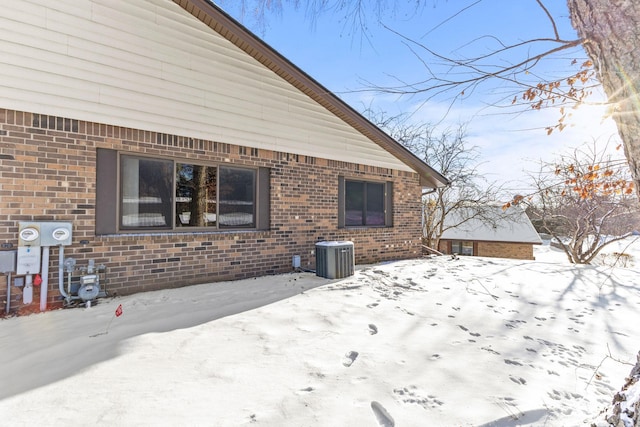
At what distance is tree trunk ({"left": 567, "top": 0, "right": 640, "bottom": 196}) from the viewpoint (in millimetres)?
1755

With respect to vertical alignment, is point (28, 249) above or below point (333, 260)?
above

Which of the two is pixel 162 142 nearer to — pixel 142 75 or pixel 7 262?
pixel 142 75

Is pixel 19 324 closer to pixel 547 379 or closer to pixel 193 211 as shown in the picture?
pixel 193 211

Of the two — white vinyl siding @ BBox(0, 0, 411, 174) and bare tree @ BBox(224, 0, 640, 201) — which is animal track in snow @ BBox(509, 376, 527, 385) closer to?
bare tree @ BBox(224, 0, 640, 201)

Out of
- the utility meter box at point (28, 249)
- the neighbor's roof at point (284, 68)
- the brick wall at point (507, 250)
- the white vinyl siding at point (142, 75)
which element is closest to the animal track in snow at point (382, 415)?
the neighbor's roof at point (284, 68)

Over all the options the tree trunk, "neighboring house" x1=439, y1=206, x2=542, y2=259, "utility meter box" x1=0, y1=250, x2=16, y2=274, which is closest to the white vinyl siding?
"utility meter box" x1=0, y1=250, x2=16, y2=274

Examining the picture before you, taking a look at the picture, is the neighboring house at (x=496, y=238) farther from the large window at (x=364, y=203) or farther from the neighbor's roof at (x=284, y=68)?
the neighbor's roof at (x=284, y=68)

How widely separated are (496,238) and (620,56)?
26023 mm

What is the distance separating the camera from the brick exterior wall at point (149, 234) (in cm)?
436

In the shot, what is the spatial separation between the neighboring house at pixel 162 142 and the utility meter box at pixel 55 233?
18 centimetres

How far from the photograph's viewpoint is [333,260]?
6344mm

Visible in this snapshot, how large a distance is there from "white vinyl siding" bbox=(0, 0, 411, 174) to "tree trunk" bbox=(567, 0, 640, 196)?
5.50m

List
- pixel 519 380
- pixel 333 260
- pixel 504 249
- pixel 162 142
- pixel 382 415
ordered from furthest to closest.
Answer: pixel 504 249
pixel 333 260
pixel 162 142
pixel 519 380
pixel 382 415

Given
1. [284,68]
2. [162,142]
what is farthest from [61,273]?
[284,68]
